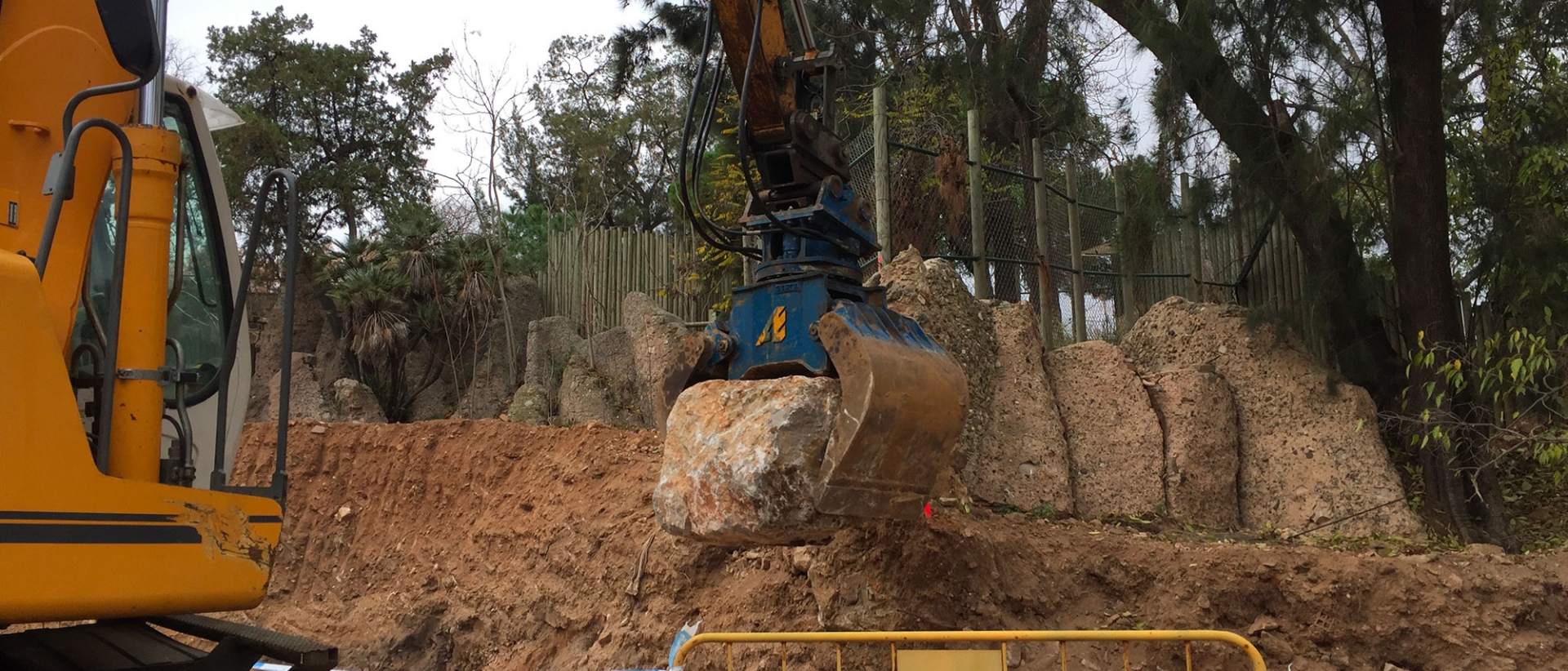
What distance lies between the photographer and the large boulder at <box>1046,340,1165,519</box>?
7430mm

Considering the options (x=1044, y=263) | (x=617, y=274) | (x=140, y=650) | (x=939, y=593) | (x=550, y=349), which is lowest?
(x=939, y=593)

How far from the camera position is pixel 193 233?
452 cm

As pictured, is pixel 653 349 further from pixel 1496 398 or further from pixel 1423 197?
pixel 1496 398

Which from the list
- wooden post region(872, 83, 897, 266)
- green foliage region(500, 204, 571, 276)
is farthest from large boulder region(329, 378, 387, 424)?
wooden post region(872, 83, 897, 266)

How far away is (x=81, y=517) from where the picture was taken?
2855mm

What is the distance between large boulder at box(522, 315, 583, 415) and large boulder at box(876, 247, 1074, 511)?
6855 millimetres

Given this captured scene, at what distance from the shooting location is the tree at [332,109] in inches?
825

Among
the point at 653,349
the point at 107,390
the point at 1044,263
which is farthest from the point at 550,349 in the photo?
the point at 107,390

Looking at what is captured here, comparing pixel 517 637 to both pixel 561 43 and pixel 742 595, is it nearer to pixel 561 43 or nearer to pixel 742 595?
pixel 742 595

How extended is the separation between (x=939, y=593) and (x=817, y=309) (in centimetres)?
218

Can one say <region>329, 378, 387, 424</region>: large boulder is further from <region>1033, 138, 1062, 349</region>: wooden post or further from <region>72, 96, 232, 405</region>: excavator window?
<region>72, 96, 232, 405</region>: excavator window

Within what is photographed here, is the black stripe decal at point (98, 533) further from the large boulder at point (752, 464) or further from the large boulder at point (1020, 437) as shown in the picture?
the large boulder at point (1020, 437)

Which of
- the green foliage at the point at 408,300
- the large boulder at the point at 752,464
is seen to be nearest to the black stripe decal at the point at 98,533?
the large boulder at the point at 752,464

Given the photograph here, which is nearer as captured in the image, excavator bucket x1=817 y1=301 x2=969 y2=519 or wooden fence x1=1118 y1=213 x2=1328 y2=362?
excavator bucket x1=817 y1=301 x2=969 y2=519
